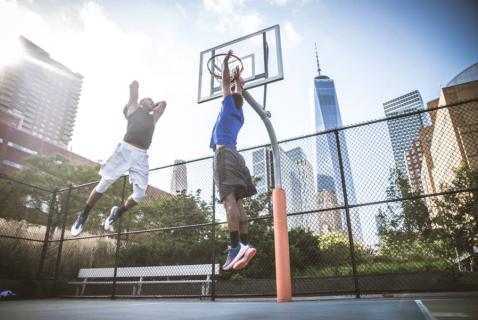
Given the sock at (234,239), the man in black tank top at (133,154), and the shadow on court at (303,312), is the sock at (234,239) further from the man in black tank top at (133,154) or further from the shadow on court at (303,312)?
the man in black tank top at (133,154)

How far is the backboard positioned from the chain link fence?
1.39 metres

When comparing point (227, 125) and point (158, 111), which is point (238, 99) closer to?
point (227, 125)

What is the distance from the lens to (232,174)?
2852 millimetres

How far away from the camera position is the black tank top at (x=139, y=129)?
3.45 m

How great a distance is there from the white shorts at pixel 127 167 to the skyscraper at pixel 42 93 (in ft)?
417

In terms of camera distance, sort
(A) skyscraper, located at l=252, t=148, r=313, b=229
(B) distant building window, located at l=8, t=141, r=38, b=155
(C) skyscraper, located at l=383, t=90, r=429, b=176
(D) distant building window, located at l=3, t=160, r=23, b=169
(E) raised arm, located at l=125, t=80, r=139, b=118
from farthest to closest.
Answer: (B) distant building window, located at l=8, t=141, r=38, b=155 → (D) distant building window, located at l=3, t=160, r=23, b=169 → (A) skyscraper, located at l=252, t=148, r=313, b=229 → (C) skyscraper, located at l=383, t=90, r=429, b=176 → (E) raised arm, located at l=125, t=80, r=139, b=118

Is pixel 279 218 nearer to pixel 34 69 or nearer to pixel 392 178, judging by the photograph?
pixel 392 178

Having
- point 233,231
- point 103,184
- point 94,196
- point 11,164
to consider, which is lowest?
point 233,231

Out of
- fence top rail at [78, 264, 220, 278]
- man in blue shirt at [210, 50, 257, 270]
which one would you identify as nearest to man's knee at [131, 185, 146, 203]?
man in blue shirt at [210, 50, 257, 270]

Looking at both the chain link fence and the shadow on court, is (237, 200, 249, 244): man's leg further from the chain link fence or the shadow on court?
the chain link fence

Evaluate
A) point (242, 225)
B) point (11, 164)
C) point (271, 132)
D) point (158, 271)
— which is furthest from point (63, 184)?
point (11, 164)

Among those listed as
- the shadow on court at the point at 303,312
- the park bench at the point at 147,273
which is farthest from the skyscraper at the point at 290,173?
the shadow on court at the point at 303,312

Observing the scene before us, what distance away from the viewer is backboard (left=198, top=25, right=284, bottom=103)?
487cm

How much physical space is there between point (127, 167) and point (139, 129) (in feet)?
1.50
